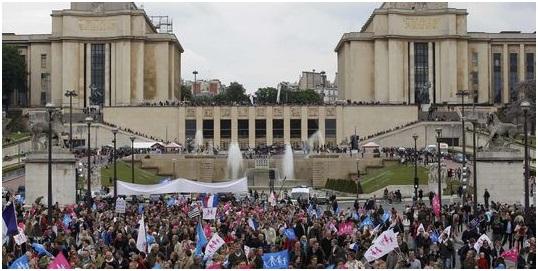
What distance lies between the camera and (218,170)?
3031 inches

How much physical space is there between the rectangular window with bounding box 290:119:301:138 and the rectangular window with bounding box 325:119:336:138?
304 cm

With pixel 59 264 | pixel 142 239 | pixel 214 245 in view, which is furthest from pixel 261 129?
pixel 59 264

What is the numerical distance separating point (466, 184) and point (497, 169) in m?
5.36

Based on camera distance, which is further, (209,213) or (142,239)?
(209,213)

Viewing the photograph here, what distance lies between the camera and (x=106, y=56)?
380 feet

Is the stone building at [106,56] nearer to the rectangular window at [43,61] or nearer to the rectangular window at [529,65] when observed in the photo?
the rectangular window at [43,61]

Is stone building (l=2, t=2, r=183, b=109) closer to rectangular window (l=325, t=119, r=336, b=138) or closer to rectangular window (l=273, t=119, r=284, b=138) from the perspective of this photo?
rectangular window (l=273, t=119, r=284, b=138)

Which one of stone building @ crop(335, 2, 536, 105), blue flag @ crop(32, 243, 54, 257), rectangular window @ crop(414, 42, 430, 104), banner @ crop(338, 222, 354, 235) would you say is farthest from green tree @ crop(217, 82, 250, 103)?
blue flag @ crop(32, 243, 54, 257)

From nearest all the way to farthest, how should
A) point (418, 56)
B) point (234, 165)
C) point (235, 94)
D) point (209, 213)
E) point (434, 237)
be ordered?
point (434, 237), point (209, 213), point (234, 165), point (418, 56), point (235, 94)

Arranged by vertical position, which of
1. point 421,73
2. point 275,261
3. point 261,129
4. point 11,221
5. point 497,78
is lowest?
point 275,261

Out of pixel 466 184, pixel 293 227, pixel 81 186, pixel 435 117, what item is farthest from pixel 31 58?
pixel 293 227

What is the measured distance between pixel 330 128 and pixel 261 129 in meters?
7.68

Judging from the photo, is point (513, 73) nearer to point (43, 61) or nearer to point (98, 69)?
point (98, 69)

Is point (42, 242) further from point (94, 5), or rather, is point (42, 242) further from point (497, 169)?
point (94, 5)
